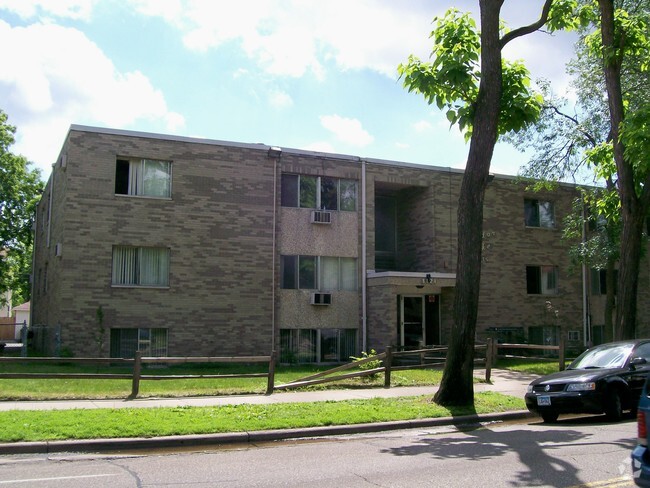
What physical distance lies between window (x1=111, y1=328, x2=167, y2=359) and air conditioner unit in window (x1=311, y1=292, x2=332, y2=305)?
5.17m

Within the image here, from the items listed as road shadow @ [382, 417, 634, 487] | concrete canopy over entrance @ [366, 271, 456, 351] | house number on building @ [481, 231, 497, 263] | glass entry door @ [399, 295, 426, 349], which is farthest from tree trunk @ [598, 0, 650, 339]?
house number on building @ [481, 231, 497, 263]

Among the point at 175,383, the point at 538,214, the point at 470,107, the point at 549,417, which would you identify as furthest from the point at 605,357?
the point at 538,214

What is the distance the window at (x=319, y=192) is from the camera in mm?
22969

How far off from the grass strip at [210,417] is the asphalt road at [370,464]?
607 millimetres

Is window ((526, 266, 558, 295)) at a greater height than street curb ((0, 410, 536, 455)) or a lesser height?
greater

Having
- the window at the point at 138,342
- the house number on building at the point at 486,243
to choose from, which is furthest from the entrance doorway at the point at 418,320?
the window at the point at 138,342

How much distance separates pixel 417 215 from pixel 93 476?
19923 millimetres

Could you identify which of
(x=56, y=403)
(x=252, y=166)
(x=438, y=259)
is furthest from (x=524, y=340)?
(x=56, y=403)

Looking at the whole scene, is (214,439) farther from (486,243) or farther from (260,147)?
(486,243)

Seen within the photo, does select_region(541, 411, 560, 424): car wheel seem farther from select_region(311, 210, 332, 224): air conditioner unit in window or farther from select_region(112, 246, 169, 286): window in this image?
select_region(112, 246, 169, 286): window

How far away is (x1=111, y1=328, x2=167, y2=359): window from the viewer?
2039 cm

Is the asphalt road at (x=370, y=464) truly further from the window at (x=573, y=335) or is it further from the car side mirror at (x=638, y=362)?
the window at (x=573, y=335)

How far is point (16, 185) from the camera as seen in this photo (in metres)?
38.7

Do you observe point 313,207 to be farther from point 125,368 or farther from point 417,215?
point 125,368
